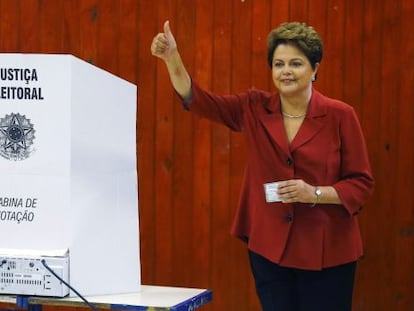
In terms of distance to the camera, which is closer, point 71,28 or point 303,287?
point 303,287

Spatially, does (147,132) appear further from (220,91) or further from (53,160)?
(53,160)

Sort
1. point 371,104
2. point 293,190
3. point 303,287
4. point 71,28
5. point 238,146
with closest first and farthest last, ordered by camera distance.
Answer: point 293,190, point 303,287, point 371,104, point 238,146, point 71,28

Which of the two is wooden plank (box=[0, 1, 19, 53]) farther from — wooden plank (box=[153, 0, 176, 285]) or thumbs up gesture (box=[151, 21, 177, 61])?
thumbs up gesture (box=[151, 21, 177, 61])

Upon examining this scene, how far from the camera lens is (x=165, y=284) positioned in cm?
357

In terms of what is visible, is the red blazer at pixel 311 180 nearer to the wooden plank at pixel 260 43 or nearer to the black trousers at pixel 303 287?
the black trousers at pixel 303 287

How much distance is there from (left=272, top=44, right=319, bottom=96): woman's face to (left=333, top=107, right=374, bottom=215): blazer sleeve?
0.17m

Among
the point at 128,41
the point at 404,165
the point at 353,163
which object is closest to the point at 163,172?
the point at 128,41

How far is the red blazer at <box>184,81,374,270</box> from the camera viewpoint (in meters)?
2.21

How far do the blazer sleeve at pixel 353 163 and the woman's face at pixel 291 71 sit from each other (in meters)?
0.17

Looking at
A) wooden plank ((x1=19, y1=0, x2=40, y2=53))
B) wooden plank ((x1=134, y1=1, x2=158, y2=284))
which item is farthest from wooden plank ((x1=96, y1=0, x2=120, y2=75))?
wooden plank ((x1=19, y1=0, x2=40, y2=53))

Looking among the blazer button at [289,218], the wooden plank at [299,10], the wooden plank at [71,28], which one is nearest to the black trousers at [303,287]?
the blazer button at [289,218]

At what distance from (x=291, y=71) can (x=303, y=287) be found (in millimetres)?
695

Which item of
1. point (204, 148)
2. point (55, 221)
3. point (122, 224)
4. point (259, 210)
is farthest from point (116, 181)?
point (204, 148)

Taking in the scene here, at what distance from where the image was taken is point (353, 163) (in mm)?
2258
